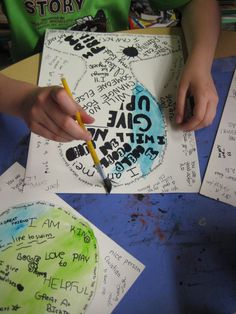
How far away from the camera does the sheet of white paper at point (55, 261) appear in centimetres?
44

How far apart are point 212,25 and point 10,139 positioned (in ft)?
1.52

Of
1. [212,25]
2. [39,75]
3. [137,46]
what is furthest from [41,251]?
[212,25]

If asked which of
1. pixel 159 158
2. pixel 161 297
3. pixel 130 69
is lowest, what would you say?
pixel 161 297

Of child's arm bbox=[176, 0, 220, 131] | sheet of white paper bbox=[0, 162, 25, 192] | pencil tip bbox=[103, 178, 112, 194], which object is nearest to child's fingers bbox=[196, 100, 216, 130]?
child's arm bbox=[176, 0, 220, 131]

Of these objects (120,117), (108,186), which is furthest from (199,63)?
(108,186)

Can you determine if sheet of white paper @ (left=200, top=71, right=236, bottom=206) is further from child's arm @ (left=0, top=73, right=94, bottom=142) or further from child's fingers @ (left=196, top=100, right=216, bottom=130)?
child's arm @ (left=0, top=73, right=94, bottom=142)

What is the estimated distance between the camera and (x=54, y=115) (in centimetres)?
48

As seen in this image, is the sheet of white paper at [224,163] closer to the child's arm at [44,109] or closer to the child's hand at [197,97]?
the child's hand at [197,97]

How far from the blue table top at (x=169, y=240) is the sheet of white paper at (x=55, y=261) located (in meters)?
0.02

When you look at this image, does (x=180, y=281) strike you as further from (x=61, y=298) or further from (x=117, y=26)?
(x=117, y=26)

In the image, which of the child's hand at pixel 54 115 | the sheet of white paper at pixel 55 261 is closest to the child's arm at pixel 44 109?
the child's hand at pixel 54 115

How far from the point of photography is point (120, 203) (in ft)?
1.68

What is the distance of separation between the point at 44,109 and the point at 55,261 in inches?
8.9

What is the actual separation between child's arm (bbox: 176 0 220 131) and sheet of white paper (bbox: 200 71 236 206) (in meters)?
0.04
